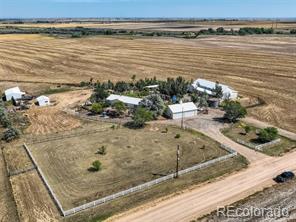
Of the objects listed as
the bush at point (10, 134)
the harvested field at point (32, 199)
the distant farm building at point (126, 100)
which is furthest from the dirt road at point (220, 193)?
the bush at point (10, 134)

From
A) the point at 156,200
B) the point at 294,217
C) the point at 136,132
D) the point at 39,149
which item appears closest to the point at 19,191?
the point at 39,149

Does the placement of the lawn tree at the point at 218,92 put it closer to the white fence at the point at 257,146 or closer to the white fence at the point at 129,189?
the white fence at the point at 257,146

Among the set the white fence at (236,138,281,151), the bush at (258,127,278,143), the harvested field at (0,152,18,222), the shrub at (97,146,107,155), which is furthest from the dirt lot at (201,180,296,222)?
the shrub at (97,146,107,155)

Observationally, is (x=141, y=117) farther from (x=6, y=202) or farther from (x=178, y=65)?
(x=178, y=65)

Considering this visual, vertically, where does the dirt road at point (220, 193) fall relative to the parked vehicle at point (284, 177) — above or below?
below

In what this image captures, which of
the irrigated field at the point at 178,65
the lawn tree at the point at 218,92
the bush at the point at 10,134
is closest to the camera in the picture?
the bush at the point at 10,134

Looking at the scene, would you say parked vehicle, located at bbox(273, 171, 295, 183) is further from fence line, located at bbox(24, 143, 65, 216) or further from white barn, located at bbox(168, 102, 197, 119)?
white barn, located at bbox(168, 102, 197, 119)

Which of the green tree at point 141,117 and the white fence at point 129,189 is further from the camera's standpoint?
the green tree at point 141,117
